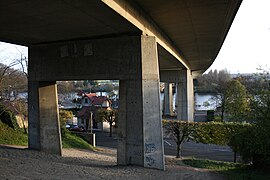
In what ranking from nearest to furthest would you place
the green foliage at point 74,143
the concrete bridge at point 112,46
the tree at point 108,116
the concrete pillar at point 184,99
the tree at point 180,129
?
the concrete bridge at point 112,46
the tree at point 180,129
the green foliage at point 74,143
the tree at point 108,116
the concrete pillar at point 184,99

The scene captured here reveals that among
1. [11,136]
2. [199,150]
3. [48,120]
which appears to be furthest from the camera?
[199,150]

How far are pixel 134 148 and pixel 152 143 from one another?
78 cm

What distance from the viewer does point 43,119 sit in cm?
1456

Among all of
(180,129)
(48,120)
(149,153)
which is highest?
(48,120)

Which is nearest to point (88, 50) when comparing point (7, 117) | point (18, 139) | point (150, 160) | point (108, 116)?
point (150, 160)

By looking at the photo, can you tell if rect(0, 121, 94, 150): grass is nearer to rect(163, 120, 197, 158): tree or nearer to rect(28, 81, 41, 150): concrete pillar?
rect(28, 81, 41, 150): concrete pillar

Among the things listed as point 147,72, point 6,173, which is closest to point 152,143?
point 147,72

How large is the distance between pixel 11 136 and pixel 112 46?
1212cm

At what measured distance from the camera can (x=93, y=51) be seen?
1223 cm

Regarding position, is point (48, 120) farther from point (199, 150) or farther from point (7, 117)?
point (199, 150)

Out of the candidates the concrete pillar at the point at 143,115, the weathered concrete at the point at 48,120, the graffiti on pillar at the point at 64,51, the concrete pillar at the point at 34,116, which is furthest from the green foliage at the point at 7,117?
the concrete pillar at the point at 143,115

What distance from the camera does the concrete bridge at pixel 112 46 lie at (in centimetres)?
890

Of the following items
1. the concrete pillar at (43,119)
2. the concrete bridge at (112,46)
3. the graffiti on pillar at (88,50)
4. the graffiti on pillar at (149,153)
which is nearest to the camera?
the concrete bridge at (112,46)

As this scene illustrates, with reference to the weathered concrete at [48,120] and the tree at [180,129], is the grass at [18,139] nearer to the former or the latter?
the weathered concrete at [48,120]
